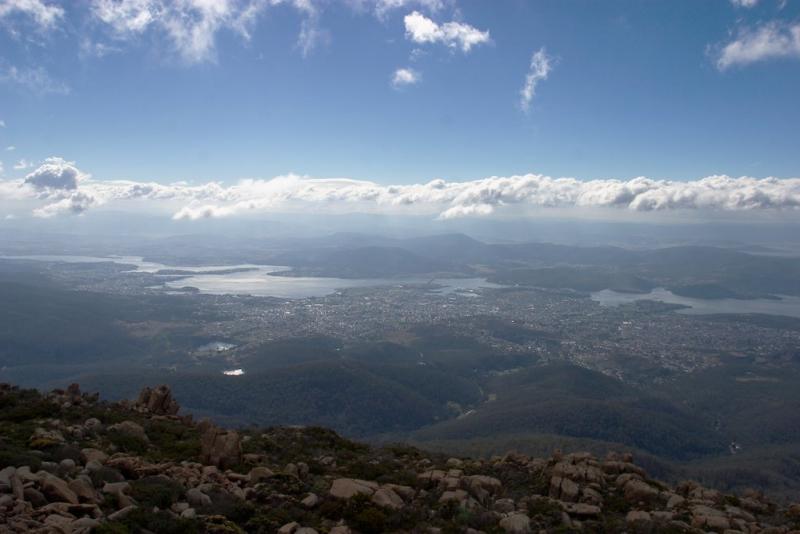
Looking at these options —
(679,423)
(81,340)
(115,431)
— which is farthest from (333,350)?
(115,431)

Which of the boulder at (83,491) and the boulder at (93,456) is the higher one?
the boulder at (83,491)

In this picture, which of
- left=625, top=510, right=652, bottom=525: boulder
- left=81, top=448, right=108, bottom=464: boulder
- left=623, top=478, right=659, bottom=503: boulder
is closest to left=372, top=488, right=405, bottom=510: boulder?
left=625, top=510, right=652, bottom=525: boulder

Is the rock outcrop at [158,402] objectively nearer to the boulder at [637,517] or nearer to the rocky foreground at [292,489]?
the rocky foreground at [292,489]

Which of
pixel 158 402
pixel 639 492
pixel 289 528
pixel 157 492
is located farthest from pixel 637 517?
pixel 158 402

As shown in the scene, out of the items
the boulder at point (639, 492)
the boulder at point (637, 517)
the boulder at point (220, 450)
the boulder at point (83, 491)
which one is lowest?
the boulder at point (639, 492)

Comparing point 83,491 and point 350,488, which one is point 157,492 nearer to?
point 83,491

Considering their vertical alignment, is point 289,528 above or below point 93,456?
below

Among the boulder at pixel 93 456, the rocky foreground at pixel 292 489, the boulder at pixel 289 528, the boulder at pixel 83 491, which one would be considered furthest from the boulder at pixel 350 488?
the boulder at pixel 93 456

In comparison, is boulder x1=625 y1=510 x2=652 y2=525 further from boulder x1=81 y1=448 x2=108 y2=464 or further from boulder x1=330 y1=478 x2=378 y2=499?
boulder x1=81 y1=448 x2=108 y2=464
